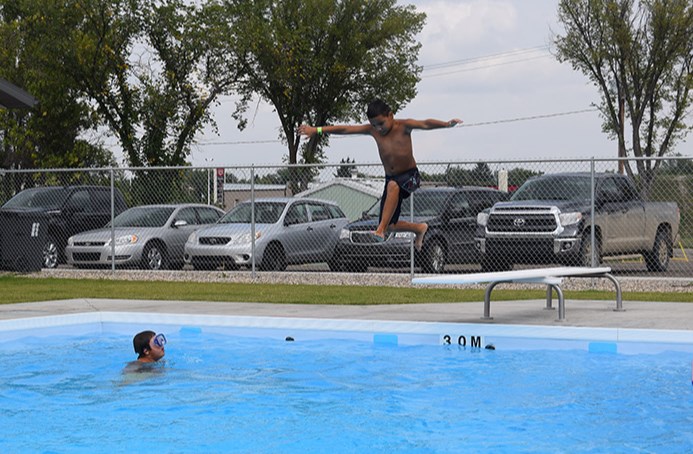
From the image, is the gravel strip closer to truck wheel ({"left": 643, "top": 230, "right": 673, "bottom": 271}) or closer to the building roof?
truck wheel ({"left": 643, "top": 230, "right": 673, "bottom": 271})

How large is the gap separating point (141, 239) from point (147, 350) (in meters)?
11.6

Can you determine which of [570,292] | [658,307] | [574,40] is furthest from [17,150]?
[658,307]

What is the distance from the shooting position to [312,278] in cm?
1898

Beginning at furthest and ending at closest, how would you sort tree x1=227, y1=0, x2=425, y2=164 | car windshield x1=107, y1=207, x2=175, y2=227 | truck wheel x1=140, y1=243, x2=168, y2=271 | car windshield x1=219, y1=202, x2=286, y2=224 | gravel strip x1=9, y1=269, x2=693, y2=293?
tree x1=227, y1=0, x2=425, y2=164 → car windshield x1=107, y1=207, x2=175, y2=227 → truck wheel x1=140, y1=243, x2=168, y2=271 → car windshield x1=219, y1=202, x2=286, y2=224 → gravel strip x1=9, y1=269, x2=693, y2=293

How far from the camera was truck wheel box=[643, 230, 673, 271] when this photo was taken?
18.6 m

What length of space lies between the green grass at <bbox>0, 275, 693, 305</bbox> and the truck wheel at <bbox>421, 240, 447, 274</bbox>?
4.96ft

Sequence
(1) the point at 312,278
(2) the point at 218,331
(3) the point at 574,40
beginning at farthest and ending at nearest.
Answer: (3) the point at 574,40 < (1) the point at 312,278 < (2) the point at 218,331

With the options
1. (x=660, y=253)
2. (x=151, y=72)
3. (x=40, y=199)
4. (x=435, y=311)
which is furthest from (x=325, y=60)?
(x=435, y=311)

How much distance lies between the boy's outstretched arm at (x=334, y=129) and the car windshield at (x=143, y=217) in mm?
11657

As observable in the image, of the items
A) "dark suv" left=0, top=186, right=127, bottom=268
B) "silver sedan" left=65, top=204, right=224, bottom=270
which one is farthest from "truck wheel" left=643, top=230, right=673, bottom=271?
"dark suv" left=0, top=186, right=127, bottom=268

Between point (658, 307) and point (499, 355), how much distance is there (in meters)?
3.37

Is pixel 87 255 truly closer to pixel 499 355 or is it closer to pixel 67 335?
pixel 67 335

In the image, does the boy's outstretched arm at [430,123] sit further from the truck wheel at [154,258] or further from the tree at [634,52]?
the tree at [634,52]

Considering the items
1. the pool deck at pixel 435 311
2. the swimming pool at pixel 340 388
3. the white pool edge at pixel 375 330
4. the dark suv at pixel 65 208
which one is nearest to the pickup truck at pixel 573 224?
the pool deck at pixel 435 311
